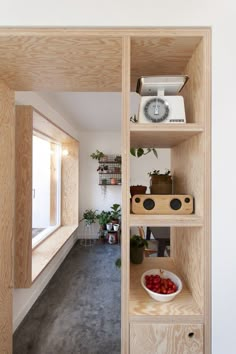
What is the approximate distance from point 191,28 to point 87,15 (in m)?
0.46

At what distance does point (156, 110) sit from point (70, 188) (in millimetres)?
3736

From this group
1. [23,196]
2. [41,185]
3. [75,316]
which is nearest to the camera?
[23,196]

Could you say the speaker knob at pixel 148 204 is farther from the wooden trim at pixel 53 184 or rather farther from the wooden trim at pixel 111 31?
the wooden trim at pixel 53 184

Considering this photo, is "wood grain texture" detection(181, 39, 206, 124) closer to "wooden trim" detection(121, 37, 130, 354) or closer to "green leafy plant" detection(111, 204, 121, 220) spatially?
"wooden trim" detection(121, 37, 130, 354)

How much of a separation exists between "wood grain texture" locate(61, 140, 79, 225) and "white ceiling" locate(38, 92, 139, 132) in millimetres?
577

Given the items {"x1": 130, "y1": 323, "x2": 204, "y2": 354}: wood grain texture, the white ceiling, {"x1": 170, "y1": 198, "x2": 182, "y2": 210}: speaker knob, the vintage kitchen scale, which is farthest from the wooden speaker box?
the white ceiling

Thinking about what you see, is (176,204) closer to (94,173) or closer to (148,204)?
(148,204)

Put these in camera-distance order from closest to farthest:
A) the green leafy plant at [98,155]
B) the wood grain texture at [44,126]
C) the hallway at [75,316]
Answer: the hallway at [75,316] → the wood grain texture at [44,126] → the green leafy plant at [98,155]

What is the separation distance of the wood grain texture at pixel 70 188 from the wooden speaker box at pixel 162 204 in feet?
11.8

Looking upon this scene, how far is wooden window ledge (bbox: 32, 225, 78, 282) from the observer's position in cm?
250

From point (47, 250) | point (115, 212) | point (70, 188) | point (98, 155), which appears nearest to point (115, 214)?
point (115, 212)

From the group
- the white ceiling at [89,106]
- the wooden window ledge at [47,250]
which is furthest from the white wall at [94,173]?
the wooden window ledge at [47,250]

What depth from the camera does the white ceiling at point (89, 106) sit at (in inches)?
106

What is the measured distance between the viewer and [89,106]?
10.3 ft
